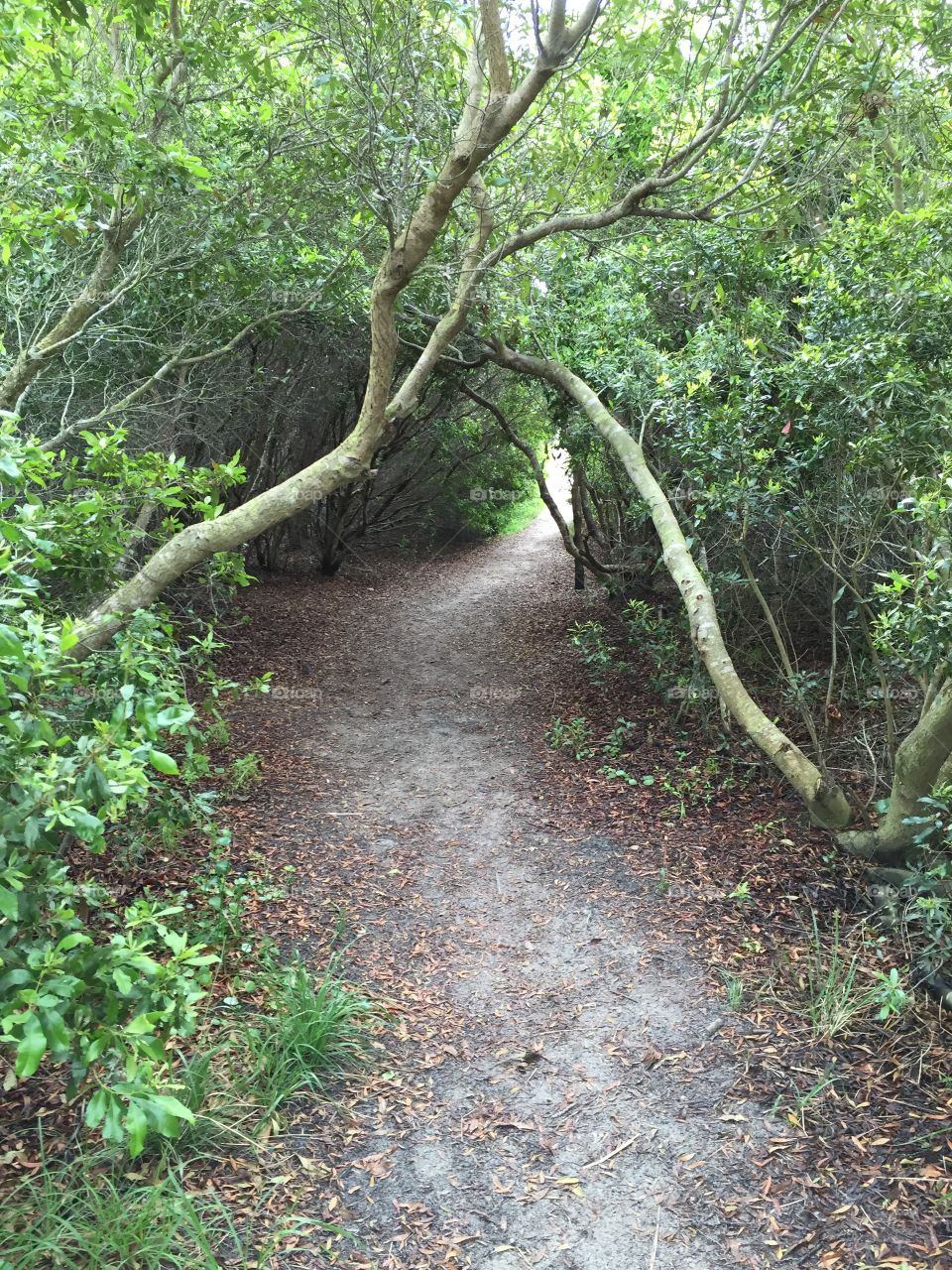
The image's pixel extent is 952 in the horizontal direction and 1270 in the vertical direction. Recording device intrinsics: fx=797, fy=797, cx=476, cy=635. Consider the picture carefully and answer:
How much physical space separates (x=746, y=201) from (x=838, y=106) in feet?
2.33

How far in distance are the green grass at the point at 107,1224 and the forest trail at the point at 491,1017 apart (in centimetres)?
43

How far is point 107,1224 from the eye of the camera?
7.76ft

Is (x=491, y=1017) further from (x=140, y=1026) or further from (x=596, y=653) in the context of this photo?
(x=596, y=653)

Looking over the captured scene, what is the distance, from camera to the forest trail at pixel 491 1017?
2.76m

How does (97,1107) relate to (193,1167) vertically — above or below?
above

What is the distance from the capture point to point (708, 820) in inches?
211

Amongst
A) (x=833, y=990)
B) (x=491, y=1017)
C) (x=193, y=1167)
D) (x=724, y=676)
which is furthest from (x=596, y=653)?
(x=193, y=1167)

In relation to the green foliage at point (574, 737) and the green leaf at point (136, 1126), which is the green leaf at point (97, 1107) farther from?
the green foliage at point (574, 737)

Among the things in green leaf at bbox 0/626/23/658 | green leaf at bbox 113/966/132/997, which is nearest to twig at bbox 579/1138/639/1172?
green leaf at bbox 113/966/132/997

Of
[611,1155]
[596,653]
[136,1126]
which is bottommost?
[611,1155]

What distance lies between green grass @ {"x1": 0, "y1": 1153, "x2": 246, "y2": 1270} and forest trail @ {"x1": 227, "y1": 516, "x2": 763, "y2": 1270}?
43 centimetres

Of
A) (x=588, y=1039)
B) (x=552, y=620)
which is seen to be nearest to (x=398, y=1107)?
(x=588, y=1039)

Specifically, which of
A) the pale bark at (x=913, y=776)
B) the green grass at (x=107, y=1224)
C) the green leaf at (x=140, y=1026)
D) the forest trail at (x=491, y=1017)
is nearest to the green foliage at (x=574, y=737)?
the forest trail at (x=491, y=1017)

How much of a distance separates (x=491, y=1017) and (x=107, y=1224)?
181cm
